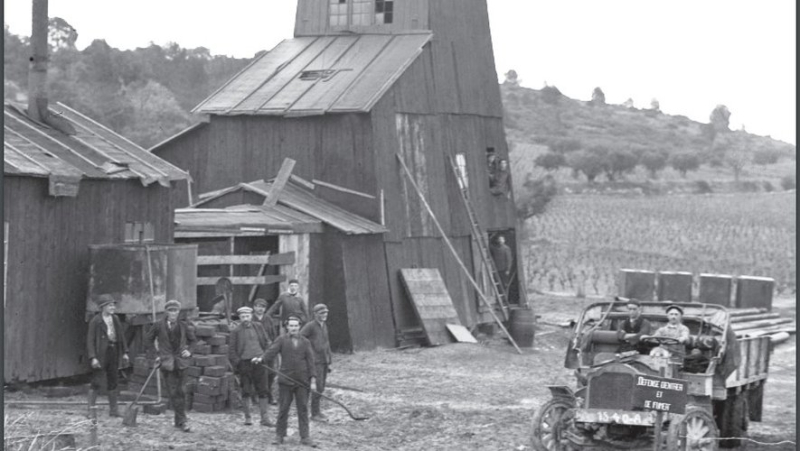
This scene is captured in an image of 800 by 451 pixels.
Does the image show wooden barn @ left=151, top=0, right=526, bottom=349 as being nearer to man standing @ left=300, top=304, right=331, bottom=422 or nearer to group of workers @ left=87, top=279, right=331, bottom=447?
man standing @ left=300, top=304, right=331, bottom=422

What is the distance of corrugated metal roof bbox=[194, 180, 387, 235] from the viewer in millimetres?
28269

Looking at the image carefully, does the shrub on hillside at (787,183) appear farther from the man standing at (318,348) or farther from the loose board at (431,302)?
the man standing at (318,348)

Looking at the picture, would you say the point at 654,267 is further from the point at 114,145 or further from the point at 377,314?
the point at 114,145

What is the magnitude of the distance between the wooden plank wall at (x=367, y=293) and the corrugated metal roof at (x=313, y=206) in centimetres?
30

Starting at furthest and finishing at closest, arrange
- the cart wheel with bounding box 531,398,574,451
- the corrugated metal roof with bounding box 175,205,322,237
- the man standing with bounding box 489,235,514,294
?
the man standing with bounding box 489,235,514,294
the corrugated metal roof with bounding box 175,205,322,237
the cart wheel with bounding box 531,398,574,451

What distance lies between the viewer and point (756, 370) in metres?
19.2

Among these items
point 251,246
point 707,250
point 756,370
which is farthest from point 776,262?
point 756,370

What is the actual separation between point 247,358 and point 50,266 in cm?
362

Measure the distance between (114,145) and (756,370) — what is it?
11249 millimetres

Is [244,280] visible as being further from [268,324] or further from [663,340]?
[663,340]

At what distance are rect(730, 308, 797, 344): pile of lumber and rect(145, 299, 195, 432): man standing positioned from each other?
17.8 meters

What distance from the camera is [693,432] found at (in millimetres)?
15883

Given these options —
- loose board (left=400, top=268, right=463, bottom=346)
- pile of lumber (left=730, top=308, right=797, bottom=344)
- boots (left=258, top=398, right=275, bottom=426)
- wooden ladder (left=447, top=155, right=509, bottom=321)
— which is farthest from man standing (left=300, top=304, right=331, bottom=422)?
pile of lumber (left=730, top=308, right=797, bottom=344)

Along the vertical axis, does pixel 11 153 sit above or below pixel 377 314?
above
